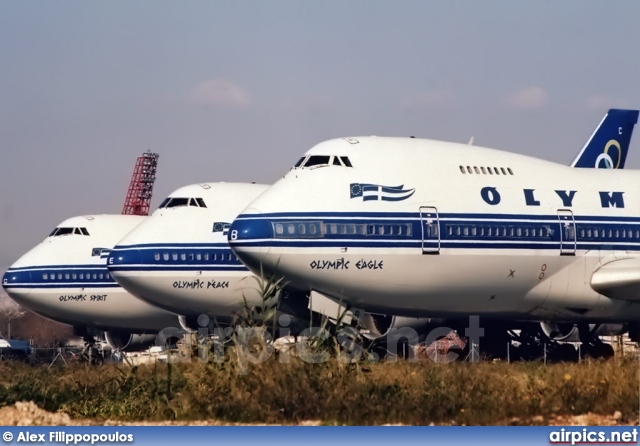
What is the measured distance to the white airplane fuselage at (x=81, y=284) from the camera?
2164 inches

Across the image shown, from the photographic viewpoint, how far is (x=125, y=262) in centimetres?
4775

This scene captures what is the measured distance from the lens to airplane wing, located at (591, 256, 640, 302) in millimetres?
37156

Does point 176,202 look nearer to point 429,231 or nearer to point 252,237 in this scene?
point 252,237

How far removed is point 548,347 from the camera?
146 ft

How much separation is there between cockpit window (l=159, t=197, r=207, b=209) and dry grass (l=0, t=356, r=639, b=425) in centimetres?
1997

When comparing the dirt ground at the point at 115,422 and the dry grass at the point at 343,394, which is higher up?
the dry grass at the point at 343,394

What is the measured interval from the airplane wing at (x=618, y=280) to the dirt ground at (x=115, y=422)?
16.3 meters

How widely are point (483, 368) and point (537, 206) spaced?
342 inches

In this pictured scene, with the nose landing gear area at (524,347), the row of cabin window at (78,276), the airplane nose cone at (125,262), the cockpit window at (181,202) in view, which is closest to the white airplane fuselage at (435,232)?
the nose landing gear area at (524,347)

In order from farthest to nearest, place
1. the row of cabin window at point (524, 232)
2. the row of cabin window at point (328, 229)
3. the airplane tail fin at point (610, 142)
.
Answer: the airplane tail fin at point (610, 142), the row of cabin window at point (524, 232), the row of cabin window at point (328, 229)

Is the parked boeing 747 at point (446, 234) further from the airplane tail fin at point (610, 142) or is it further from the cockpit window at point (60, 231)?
the cockpit window at point (60, 231)

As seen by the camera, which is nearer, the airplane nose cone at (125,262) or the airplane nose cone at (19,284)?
the airplane nose cone at (125,262)

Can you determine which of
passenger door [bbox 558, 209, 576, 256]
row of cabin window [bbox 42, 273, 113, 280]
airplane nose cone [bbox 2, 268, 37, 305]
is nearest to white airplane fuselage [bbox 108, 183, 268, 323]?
row of cabin window [bbox 42, 273, 113, 280]

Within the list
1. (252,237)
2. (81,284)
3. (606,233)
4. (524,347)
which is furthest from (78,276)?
(606,233)
